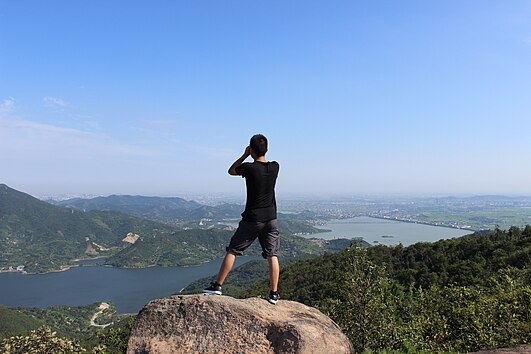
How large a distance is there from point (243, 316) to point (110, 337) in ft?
95.9

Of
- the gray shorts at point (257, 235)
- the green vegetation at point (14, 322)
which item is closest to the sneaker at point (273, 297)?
the gray shorts at point (257, 235)

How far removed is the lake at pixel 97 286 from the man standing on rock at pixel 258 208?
407ft

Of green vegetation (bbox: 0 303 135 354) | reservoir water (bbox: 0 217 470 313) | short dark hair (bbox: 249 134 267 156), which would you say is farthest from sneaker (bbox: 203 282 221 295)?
reservoir water (bbox: 0 217 470 313)

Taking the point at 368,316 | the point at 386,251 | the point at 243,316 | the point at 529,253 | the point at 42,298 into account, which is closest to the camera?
the point at 243,316

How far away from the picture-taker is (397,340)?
10.5m

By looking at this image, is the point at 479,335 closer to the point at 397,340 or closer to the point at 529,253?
the point at 397,340

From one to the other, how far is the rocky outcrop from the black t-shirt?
5.60 feet

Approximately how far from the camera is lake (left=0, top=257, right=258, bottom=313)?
136750 mm

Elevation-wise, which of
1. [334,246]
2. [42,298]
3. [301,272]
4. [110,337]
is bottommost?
[42,298]

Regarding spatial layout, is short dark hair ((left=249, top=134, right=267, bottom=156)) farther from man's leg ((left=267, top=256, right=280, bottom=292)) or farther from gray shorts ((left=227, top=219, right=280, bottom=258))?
man's leg ((left=267, top=256, right=280, bottom=292))

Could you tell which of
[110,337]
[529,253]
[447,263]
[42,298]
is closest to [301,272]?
[447,263]

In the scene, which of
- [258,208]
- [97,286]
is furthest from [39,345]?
[97,286]

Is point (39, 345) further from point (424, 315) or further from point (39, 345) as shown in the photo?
point (424, 315)

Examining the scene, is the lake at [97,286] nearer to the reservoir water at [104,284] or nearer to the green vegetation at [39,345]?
the reservoir water at [104,284]
